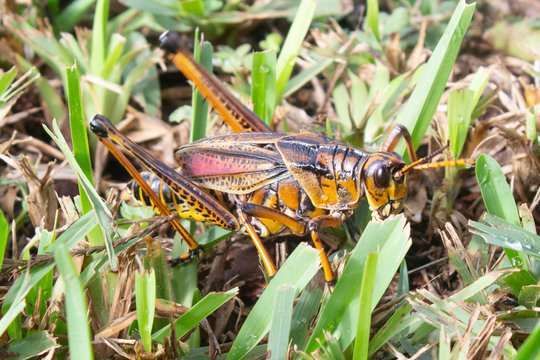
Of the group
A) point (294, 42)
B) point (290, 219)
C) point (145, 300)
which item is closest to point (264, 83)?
point (294, 42)

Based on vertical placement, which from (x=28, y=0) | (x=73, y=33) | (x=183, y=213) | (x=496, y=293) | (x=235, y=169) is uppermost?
(x=28, y=0)

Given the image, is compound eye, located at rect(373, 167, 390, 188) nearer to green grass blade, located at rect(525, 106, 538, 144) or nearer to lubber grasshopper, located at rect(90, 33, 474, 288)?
lubber grasshopper, located at rect(90, 33, 474, 288)

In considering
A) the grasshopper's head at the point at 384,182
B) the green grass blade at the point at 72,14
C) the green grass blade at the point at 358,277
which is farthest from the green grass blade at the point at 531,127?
the green grass blade at the point at 72,14

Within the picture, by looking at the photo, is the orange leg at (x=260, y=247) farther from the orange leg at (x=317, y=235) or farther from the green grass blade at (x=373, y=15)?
the green grass blade at (x=373, y=15)

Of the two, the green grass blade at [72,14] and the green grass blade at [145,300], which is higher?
the green grass blade at [72,14]

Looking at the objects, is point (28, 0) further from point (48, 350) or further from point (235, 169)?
point (48, 350)

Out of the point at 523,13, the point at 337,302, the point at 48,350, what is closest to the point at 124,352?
the point at 48,350

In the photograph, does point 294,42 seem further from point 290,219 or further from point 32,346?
point 32,346
